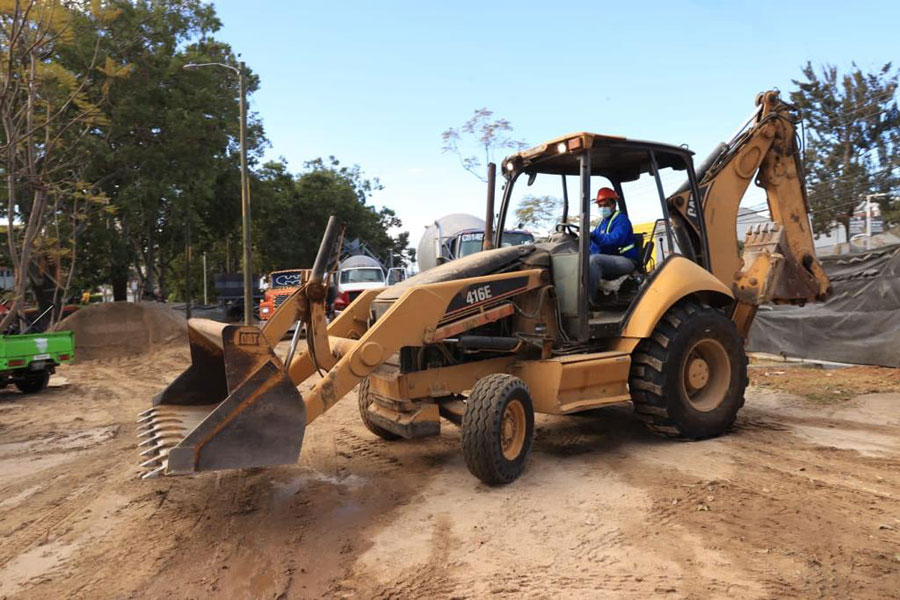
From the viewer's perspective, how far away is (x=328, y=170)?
4122 cm

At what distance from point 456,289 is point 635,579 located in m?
2.55

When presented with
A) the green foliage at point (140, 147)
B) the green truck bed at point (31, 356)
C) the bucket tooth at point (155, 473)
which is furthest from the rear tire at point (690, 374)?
the green foliage at point (140, 147)

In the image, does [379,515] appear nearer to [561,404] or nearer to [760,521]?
[561,404]

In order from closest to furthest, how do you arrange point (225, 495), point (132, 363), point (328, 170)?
point (225, 495) < point (132, 363) < point (328, 170)

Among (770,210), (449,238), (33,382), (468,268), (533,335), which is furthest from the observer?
(449,238)

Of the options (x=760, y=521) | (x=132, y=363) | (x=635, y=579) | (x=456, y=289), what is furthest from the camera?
(x=132, y=363)

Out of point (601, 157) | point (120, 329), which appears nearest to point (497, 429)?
point (601, 157)

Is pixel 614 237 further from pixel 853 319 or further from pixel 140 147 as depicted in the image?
pixel 140 147

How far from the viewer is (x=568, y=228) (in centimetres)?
626

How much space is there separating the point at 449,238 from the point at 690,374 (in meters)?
11.1

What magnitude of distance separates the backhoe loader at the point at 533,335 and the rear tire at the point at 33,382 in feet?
24.7

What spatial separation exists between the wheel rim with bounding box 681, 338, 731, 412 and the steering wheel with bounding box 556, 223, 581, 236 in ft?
5.11

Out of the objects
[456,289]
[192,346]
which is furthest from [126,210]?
[456,289]

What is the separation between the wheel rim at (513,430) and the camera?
16.1ft
